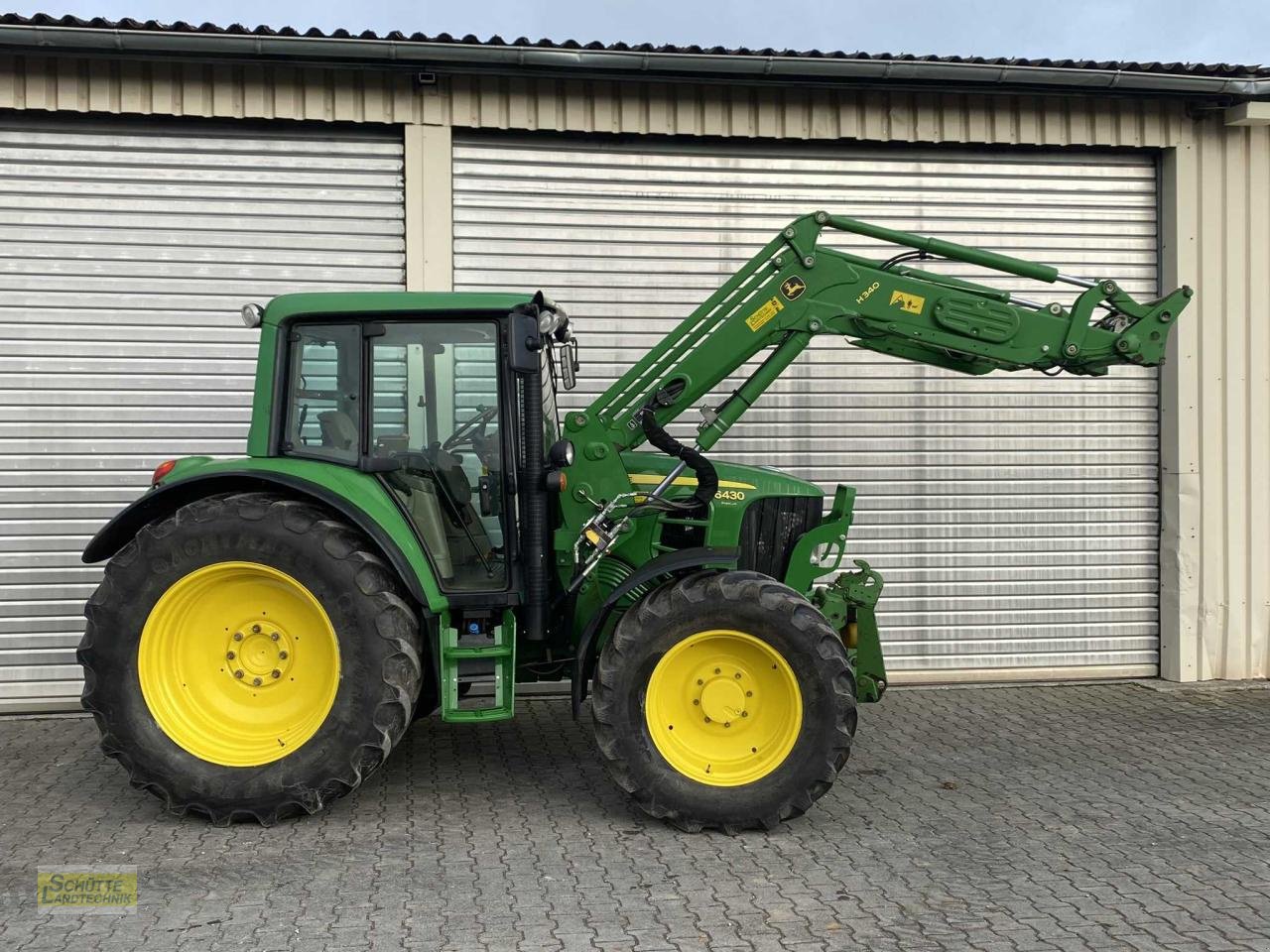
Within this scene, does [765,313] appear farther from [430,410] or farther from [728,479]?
[430,410]

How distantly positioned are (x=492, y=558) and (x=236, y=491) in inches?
49.1

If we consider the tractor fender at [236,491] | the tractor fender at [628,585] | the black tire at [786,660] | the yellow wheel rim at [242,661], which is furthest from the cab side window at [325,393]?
the black tire at [786,660]

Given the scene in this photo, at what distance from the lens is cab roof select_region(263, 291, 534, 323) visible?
5223mm

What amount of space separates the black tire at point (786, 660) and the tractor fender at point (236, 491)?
0.94 m

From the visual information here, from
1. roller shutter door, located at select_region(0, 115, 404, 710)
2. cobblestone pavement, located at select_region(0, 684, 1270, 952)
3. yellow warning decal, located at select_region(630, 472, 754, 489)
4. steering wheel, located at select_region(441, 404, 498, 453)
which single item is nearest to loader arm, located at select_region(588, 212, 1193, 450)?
yellow warning decal, located at select_region(630, 472, 754, 489)

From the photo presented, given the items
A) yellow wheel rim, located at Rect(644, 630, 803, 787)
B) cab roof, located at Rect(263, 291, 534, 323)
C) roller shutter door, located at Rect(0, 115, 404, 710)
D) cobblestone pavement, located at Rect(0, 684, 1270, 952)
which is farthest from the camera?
roller shutter door, located at Rect(0, 115, 404, 710)

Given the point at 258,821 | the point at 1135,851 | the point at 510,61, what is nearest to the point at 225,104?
the point at 510,61

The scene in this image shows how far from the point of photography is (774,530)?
5922 millimetres

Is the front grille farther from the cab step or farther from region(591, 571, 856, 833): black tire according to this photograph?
the cab step

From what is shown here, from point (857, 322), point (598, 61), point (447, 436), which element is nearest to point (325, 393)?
point (447, 436)

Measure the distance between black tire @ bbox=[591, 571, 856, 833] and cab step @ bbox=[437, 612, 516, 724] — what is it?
1.51ft

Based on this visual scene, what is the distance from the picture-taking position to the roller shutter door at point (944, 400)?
7984 millimetres

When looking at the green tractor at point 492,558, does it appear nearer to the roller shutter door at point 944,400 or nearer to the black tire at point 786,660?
the black tire at point 786,660

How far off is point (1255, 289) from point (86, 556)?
779 cm
